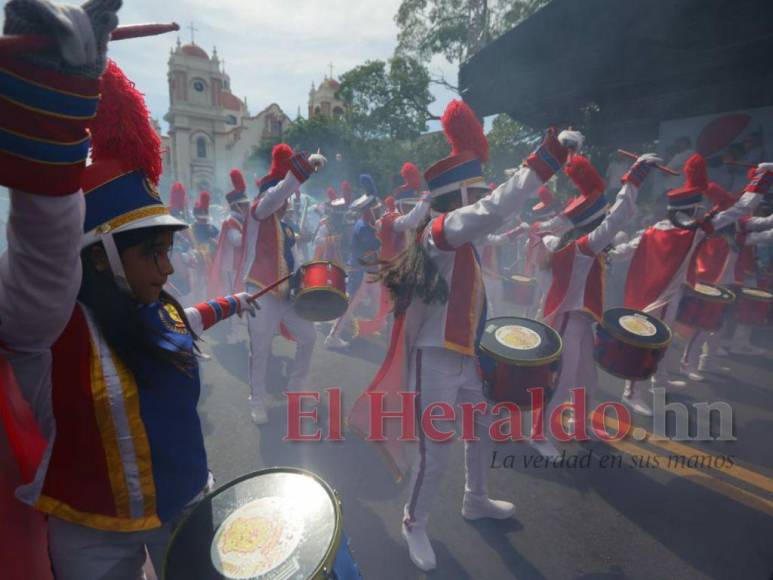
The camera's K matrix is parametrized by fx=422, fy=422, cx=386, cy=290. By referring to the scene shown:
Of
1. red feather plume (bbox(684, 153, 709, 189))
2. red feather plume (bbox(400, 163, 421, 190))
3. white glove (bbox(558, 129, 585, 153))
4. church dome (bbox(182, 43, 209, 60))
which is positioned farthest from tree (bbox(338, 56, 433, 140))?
church dome (bbox(182, 43, 209, 60))

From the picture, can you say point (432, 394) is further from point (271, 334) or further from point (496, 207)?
point (271, 334)

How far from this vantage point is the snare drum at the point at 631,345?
3.45 metres

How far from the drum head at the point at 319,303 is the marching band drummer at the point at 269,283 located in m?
0.29

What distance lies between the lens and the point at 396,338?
2717 mm

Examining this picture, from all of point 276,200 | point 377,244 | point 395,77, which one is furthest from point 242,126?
point 276,200

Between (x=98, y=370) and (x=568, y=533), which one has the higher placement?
(x=98, y=370)

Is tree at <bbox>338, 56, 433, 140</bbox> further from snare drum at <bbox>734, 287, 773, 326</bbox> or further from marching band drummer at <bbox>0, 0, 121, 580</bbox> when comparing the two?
marching band drummer at <bbox>0, 0, 121, 580</bbox>

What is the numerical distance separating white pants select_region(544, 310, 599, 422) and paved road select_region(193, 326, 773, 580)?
528mm

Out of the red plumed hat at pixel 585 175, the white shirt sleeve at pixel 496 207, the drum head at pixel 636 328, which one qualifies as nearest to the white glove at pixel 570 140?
the white shirt sleeve at pixel 496 207

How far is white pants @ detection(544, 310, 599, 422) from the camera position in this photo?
384cm

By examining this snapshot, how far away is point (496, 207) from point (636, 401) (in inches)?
150

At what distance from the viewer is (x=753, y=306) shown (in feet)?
19.2

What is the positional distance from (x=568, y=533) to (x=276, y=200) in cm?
346

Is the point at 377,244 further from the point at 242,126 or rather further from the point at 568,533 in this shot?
the point at 242,126
